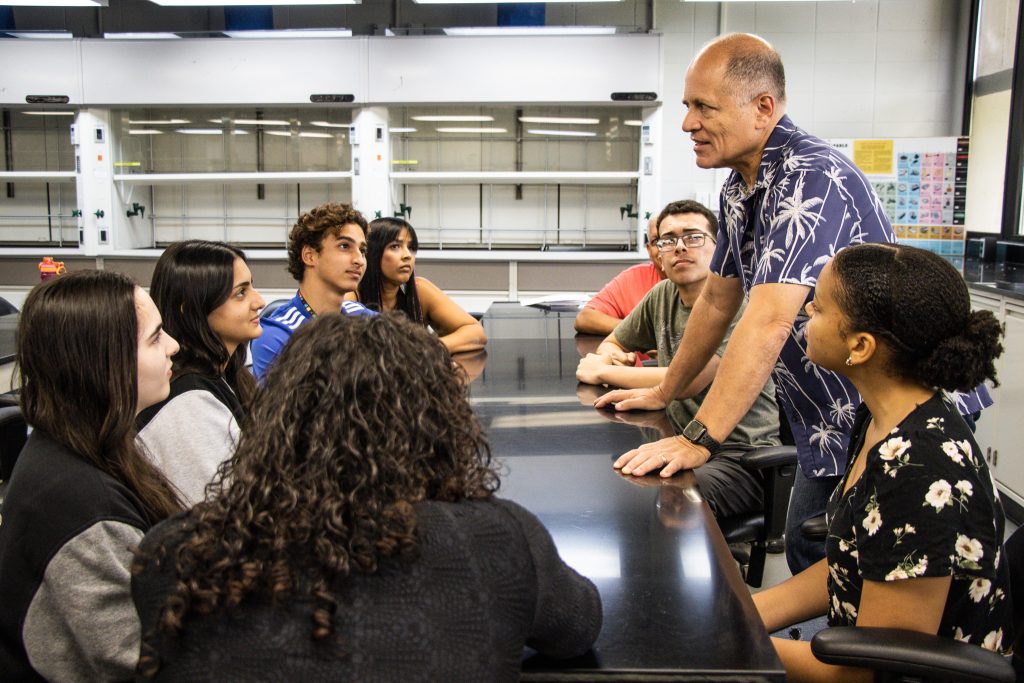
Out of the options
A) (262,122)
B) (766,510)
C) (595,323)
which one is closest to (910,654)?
(766,510)

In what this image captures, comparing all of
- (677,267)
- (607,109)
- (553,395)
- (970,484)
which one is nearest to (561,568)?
(970,484)

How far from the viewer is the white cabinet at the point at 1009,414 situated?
2975mm

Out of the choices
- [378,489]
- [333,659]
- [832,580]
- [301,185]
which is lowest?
[832,580]

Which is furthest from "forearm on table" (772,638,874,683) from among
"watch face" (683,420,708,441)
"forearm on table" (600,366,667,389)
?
"forearm on table" (600,366,667,389)

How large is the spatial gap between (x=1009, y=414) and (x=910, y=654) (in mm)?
2496

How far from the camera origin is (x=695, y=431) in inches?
53.8

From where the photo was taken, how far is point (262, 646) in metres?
0.67

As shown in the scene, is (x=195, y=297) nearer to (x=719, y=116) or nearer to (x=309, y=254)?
(x=309, y=254)

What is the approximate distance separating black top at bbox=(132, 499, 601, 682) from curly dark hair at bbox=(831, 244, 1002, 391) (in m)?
0.63

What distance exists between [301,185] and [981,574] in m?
5.29

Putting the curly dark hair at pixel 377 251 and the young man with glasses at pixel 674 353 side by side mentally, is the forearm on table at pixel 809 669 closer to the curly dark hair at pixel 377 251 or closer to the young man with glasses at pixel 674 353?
the young man with glasses at pixel 674 353

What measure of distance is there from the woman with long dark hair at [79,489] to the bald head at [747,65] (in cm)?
105

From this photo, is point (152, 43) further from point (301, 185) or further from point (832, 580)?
point (832, 580)

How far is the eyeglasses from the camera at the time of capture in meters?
2.17
